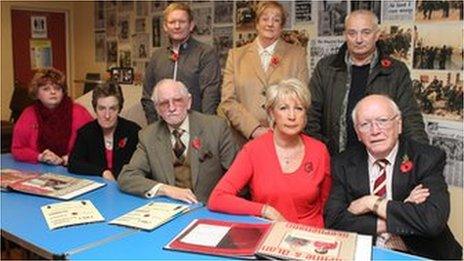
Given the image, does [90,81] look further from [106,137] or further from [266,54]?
[266,54]

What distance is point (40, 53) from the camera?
19.0 feet

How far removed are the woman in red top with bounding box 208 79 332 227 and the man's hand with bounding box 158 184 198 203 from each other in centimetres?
12

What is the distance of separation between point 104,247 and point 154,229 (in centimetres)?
21

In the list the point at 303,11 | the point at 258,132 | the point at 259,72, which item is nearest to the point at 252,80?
the point at 259,72

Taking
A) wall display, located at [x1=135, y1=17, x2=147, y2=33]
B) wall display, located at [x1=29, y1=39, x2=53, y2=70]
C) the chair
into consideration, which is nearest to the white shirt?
wall display, located at [x1=135, y1=17, x2=147, y2=33]

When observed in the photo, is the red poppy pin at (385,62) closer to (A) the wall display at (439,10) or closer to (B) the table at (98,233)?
(A) the wall display at (439,10)

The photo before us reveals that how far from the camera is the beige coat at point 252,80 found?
2662 mm

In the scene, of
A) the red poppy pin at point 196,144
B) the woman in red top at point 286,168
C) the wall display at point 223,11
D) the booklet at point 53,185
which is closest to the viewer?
the woman in red top at point 286,168

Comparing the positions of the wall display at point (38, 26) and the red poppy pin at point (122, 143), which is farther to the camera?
the wall display at point (38, 26)

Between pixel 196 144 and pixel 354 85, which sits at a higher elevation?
pixel 354 85

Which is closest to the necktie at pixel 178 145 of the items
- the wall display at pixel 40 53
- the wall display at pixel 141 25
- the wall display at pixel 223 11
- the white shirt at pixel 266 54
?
the white shirt at pixel 266 54

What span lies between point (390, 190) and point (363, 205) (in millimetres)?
146

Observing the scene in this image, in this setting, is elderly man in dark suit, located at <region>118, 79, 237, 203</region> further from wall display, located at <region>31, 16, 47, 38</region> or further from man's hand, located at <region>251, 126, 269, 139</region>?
wall display, located at <region>31, 16, 47, 38</region>

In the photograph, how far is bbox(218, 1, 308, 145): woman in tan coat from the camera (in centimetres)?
263
